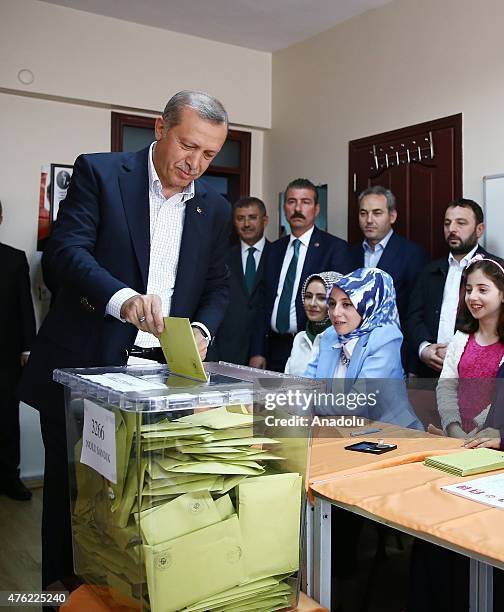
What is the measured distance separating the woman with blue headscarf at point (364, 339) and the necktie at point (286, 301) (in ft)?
2.72

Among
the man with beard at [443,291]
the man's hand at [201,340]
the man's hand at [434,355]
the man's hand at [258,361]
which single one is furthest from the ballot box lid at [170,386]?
the man's hand at [258,361]

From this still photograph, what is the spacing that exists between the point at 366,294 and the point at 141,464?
1.87m

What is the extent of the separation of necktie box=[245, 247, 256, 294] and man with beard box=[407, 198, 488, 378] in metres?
1.02

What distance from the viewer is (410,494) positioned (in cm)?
137

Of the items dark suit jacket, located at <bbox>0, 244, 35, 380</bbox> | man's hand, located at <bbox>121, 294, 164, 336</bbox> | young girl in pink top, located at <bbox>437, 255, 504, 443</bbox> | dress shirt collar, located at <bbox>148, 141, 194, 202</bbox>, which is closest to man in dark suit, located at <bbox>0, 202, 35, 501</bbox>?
dark suit jacket, located at <bbox>0, 244, 35, 380</bbox>

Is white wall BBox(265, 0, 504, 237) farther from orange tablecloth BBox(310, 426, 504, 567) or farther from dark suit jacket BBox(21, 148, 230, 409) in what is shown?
dark suit jacket BBox(21, 148, 230, 409)

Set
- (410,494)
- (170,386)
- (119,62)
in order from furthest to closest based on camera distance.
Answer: (119,62), (410,494), (170,386)

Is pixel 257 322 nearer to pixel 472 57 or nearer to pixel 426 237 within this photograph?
pixel 426 237

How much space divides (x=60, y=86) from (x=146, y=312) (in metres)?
3.18

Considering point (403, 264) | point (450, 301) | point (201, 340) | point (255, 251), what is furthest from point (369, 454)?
point (255, 251)

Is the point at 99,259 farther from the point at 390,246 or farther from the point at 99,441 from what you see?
the point at 390,246

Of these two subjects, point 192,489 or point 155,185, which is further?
point 155,185

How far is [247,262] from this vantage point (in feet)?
13.2

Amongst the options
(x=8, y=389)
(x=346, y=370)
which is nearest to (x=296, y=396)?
(x=346, y=370)
